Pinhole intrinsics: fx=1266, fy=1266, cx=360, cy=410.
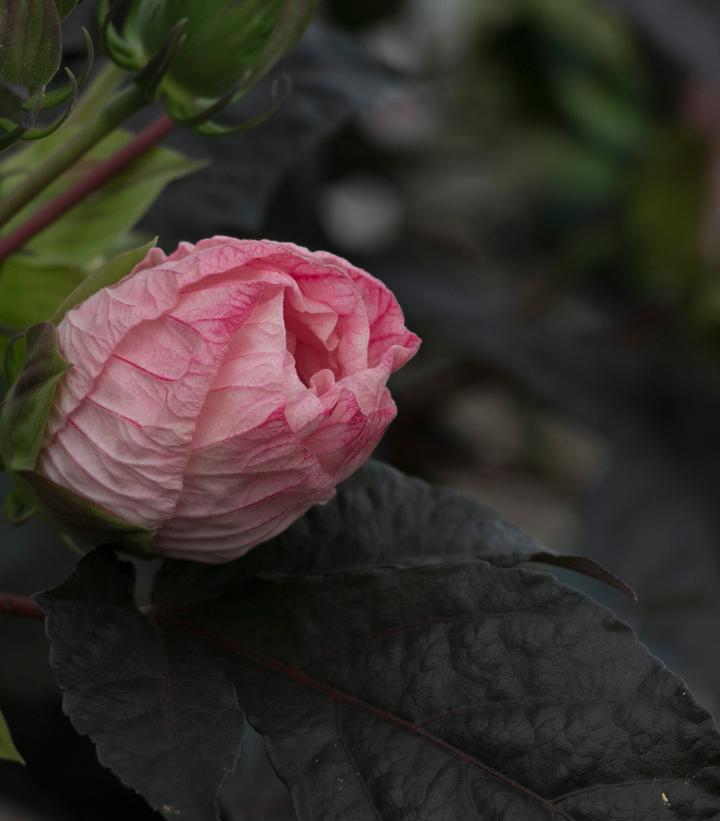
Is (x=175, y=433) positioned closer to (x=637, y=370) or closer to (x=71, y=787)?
(x=71, y=787)

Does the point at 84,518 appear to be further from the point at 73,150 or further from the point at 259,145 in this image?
the point at 259,145

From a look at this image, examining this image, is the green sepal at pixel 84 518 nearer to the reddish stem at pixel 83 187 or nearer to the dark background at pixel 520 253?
the reddish stem at pixel 83 187

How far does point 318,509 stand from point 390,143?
3.13ft

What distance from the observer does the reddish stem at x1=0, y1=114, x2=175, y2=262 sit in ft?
1.58

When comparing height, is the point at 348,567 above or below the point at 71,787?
above

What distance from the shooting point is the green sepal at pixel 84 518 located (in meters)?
0.41

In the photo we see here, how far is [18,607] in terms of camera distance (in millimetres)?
448

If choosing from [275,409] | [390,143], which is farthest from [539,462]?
[275,409]

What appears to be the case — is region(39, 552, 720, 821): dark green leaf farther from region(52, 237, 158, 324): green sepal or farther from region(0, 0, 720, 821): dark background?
region(0, 0, 720, 821): dark background

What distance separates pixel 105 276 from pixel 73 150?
66mm

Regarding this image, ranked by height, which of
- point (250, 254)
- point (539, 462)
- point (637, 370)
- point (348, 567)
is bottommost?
point (539, 462)

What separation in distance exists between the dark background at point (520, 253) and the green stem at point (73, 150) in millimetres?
175

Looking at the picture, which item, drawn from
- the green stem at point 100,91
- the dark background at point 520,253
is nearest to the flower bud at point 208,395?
the green stem at point 100,91

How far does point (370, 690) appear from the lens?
0.42 meters
